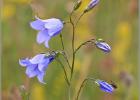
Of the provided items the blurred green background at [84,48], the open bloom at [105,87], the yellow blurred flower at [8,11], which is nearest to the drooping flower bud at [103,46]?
the open bloom at [105,87]

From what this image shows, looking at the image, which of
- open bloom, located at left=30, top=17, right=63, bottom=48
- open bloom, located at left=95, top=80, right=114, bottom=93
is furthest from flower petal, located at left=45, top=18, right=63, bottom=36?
open bloom, located at left=95, top=80, right=114, bottom=93

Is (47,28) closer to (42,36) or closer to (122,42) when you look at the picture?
(42,36)

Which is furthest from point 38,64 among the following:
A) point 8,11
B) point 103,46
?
point 8,11

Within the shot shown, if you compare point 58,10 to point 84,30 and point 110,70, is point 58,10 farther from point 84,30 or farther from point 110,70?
point 110,70

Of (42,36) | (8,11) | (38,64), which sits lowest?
(38,64)

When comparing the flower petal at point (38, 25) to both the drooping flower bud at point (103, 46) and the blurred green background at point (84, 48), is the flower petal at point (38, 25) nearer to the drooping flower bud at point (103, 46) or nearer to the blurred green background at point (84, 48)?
the drooping flower bud at point (103, 46)

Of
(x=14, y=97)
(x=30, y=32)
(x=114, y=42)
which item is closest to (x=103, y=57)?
(x=114, y=42)

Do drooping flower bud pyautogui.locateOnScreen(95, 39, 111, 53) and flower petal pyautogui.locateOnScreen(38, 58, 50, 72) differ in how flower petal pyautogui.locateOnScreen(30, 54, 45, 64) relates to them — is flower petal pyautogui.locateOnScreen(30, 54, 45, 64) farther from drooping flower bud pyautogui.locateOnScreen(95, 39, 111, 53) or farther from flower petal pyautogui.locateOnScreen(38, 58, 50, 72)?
drooping flower bud pyautogui.locateOnScreen(95, 39, 111, 53)
